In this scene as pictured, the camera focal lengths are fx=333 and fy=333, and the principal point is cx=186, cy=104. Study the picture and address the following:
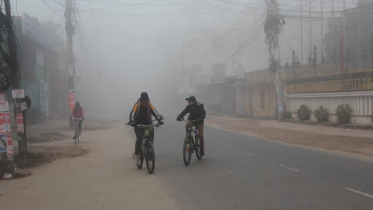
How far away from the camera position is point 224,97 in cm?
4109

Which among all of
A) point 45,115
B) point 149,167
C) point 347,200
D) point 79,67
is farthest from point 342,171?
point 79,67

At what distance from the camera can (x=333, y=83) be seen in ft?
60.5

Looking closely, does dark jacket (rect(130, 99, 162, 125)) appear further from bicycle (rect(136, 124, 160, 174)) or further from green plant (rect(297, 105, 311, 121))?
green plant (rect(297, 105, 311, 121))

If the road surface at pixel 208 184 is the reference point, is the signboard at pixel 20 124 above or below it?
above

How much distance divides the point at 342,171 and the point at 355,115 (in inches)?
423

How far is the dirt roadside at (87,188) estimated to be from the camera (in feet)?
17.9

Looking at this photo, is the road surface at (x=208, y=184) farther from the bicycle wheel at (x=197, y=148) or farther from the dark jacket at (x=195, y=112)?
the dark jacket at (x=195, y=112)

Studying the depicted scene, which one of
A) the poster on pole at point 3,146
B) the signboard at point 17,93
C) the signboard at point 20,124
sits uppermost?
the signboard at point 17,93

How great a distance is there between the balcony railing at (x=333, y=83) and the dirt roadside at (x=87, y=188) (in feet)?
40.7

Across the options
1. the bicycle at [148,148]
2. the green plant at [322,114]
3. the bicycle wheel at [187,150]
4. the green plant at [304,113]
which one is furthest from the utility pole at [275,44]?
the bicycle at [148,148]

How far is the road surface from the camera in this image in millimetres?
5207

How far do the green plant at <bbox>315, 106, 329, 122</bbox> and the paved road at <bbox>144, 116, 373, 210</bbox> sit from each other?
9451 millimetres

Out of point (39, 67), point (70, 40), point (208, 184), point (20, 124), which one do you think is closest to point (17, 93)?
point (20, 124)

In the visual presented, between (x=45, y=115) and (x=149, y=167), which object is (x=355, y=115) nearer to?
(x=149, y=167)
